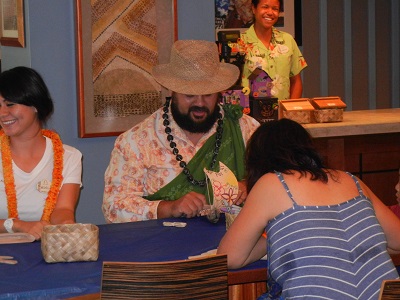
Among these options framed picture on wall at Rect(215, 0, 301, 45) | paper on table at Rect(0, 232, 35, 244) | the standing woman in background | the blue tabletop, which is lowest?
the blue tabletop

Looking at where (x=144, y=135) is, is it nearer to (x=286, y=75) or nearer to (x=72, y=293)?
(x=72, y=293)

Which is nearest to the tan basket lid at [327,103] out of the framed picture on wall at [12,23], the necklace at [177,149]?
the necklace at [177,149]

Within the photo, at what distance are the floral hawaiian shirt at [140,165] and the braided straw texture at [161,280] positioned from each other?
1.30 metres

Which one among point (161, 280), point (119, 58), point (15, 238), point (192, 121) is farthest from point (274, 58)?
point (161, 280)

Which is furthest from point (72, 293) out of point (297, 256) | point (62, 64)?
point (62, 64)

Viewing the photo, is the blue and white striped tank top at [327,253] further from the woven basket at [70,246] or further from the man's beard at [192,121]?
the man's beard at [192,121]

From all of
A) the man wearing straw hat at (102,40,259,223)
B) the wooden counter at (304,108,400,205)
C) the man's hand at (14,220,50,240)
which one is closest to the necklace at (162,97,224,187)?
the man wearing straw hat at (102,40,259,223)

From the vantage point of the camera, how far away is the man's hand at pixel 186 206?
3.74 m

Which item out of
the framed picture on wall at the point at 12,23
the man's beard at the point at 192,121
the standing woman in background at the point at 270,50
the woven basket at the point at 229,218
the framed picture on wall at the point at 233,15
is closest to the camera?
the woven basket at the point at 229,218

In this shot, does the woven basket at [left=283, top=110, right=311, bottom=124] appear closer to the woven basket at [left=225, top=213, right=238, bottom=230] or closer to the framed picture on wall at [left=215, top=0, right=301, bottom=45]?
the woven basket at [left=225, top=213, right=238, bottom=230]

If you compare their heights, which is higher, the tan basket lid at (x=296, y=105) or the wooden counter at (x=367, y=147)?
the tan basket lid at (x=296, y=105)

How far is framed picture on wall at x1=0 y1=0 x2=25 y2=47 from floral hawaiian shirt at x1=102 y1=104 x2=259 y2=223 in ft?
3.95

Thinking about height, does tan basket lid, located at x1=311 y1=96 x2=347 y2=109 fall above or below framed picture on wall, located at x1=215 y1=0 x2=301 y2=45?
below

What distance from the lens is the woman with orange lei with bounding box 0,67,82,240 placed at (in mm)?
3797
